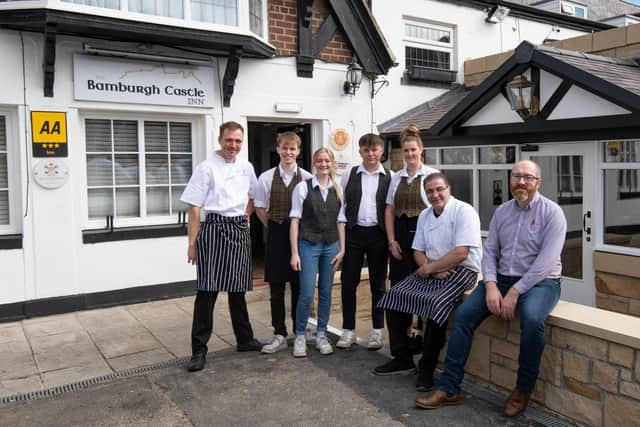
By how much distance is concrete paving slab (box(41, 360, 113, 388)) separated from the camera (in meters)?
4.07

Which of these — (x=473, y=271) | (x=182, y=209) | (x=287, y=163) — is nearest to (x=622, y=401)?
(x=473, y=271)

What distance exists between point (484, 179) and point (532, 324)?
558 cm

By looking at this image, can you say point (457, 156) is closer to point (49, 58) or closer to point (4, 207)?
point (49, 58)

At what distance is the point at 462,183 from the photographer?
880 cm

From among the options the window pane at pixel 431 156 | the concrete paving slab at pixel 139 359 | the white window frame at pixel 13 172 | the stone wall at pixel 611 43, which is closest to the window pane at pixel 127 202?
the white window frame at pixel 13 172

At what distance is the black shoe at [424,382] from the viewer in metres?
3.68

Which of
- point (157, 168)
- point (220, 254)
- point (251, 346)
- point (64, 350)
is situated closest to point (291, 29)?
point (157, 168)

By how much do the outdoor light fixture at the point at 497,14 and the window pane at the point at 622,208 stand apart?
476 centimetres

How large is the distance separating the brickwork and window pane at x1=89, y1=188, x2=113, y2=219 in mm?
2811

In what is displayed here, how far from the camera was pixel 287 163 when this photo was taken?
4.48m

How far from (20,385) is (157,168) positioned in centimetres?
333

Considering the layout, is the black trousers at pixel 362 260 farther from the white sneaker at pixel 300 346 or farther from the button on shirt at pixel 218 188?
the button on shirt at pixel 218 188

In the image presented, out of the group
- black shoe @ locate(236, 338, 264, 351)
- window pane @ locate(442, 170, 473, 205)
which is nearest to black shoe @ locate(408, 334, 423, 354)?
black shoe @ locate(236, 338, 264, 351)

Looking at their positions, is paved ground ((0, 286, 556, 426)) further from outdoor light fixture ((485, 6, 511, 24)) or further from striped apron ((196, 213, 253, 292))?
outdoor light fixture ((485, 6, 511, 24))
